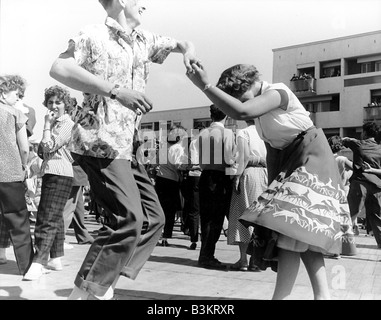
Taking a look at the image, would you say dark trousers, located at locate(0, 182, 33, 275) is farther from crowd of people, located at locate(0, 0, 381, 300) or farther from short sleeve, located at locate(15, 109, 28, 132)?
crowd of people, located at locate(0, 0, 381, 300)

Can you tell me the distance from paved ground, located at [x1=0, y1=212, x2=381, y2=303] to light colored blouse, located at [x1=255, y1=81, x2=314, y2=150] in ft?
3.66

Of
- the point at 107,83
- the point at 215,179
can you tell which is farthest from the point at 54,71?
the point at 215,179

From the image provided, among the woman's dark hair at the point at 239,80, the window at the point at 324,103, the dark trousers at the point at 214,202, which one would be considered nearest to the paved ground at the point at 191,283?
the dark trousers at the point at 214,202

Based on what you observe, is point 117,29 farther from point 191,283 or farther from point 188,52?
point 191,283

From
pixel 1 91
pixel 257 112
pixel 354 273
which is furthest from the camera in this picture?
pixel 354 273

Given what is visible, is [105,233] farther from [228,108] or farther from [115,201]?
[228,108]

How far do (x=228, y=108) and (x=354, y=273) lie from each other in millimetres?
2898

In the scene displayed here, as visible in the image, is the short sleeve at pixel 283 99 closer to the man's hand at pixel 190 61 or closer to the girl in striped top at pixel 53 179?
the man's hand at pixel 190 61

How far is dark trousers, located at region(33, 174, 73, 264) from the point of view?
13.8 feet

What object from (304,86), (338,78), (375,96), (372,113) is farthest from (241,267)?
(304,86)

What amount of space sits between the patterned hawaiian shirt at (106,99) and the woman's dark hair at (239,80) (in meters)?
A: 0.64

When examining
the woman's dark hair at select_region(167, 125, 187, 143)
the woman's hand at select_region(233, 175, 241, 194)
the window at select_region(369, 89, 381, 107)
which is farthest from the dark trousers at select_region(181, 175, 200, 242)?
the window at select_region(369, 89, 381, 107)

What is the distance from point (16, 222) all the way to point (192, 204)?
3.18 metres
